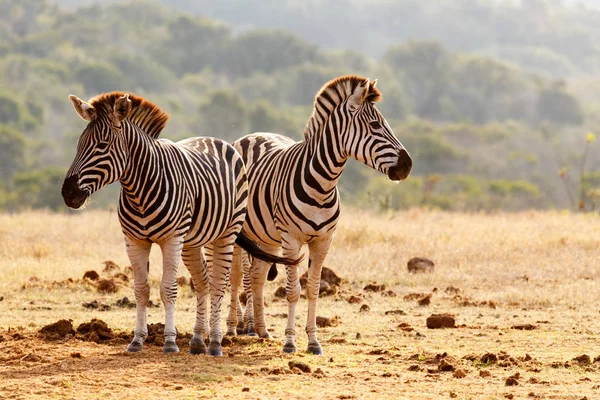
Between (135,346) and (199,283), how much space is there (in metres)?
0.87

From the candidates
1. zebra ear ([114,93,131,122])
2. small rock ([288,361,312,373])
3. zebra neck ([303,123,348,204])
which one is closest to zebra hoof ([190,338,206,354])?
small rock ([288,361,312,373])

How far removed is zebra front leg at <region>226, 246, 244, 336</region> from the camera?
9016 millimetres

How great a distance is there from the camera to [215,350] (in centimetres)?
771

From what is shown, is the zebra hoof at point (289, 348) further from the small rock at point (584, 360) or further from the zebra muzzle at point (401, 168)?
the small rock at point (584, 360)

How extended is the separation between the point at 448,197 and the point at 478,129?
17.2 metres

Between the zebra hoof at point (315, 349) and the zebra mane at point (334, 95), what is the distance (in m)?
1.73

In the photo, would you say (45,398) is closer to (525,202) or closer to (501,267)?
(501,267)

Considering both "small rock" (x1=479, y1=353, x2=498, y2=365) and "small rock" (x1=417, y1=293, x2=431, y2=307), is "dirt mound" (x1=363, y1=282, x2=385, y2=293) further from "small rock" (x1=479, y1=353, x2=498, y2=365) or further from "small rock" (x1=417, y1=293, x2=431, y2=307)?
"small rock" (x1=479, y1=353, x2=498, y2=365)

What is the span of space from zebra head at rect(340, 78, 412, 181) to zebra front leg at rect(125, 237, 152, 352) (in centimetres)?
181

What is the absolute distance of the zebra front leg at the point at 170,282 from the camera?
7328mm

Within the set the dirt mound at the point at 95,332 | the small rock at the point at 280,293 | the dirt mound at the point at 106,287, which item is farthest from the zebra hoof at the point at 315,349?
the dirt mound at the point at 106,287

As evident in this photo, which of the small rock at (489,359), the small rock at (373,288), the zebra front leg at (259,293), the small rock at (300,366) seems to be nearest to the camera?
the small rock at (300,366)

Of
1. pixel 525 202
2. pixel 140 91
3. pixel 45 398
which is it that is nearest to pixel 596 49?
pixel 140 91

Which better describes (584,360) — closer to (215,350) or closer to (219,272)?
(215,350)
